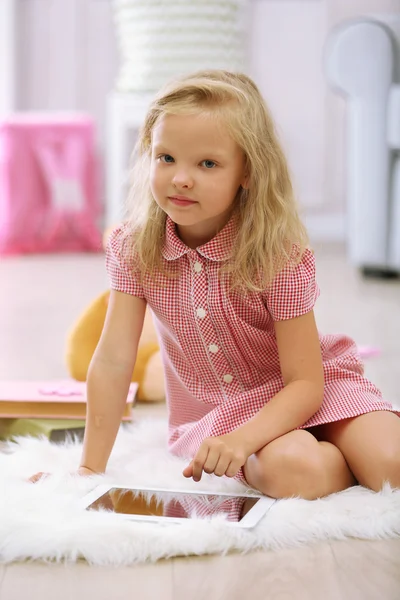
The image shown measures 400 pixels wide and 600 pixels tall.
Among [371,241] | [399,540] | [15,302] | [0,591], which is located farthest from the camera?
[371,241]

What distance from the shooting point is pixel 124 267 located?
1130 mm

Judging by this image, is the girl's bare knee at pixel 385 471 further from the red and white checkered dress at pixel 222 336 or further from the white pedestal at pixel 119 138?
the white pedestal at pixel 119 138

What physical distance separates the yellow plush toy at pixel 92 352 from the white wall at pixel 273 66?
2.25 m

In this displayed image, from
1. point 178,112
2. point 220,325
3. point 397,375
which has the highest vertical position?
point 178,112

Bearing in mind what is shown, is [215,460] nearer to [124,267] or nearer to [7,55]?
[124,267]

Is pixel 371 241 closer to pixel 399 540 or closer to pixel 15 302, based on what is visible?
pixel 15 302

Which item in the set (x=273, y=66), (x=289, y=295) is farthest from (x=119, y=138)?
(x=289, y=295)

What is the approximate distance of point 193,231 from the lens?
111 centimetres

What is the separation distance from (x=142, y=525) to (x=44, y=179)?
2686mm

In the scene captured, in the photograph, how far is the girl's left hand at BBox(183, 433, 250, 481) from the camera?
3.20ft

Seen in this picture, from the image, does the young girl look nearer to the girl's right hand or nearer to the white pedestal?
the girl's right hand

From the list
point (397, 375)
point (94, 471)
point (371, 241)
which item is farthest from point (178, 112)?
point (371, 241)

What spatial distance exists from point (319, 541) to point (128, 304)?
37 centimetres

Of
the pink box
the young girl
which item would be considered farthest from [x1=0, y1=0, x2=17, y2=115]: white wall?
the young girl
